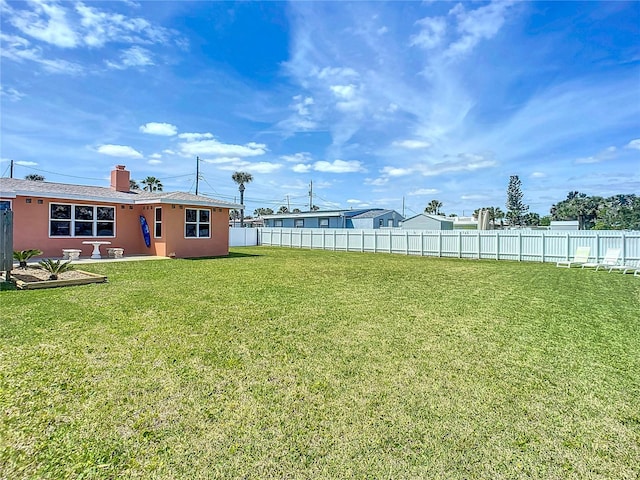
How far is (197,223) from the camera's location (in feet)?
52.2

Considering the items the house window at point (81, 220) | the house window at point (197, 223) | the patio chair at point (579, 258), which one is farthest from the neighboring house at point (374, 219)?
the house window at point (81, 220)

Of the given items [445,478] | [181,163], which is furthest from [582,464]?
[181,163]

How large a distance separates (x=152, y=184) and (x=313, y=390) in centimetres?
4864

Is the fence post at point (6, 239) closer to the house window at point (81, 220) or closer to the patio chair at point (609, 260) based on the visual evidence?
the house window at point (81, 220)

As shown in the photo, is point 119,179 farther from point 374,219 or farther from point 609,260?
point 374,219

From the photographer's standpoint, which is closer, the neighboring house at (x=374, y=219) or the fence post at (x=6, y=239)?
the fence post at (x=6, y=239)

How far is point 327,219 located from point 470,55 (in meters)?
23.9

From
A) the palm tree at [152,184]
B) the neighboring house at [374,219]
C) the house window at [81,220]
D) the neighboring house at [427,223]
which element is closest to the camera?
the house window at [81,220]

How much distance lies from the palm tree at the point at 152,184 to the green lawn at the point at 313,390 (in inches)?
1681

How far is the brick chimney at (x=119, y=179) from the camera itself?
1683 centimetres

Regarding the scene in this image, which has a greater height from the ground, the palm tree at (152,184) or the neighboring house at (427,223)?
the palm tree at (152,184)

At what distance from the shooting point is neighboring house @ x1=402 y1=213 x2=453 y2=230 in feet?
107

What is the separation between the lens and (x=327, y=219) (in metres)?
36.2

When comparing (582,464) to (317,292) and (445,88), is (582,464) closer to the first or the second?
(317,292)
